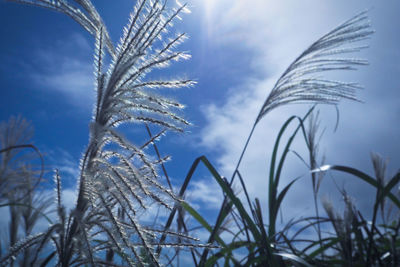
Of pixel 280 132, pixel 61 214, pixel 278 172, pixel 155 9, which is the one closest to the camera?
pixel 61 214

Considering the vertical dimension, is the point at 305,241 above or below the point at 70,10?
below

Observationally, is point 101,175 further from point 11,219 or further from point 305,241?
point 305,241

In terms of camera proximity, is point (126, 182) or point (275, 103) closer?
point (126, 182)

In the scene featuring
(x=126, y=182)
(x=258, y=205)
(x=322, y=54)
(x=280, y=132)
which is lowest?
(x=126, y=182)

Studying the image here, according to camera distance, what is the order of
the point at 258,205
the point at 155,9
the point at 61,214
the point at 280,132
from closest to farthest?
the point at 61,214, the point at 155,9, the point at 280,132, the point at 258,205

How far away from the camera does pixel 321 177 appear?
2.58 meters

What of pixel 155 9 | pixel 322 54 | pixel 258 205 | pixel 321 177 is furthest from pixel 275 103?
pixel 155 9

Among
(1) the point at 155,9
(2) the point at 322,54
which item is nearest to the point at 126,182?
(1) the point at 155,9

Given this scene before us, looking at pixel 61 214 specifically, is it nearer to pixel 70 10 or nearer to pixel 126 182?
pixel 126 182

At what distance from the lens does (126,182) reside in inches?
35.4

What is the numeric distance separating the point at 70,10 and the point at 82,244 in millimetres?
776

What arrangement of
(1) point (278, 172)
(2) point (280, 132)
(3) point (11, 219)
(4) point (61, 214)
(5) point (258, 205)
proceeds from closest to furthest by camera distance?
(4) point (61, 214) → (3) point (11, 219) → (1) point (278, 172) → (2) point (280, 132) → (5) point (258, 205)

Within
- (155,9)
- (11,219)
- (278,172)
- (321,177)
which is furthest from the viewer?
(321,177)

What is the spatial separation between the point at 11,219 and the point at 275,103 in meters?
1.65
